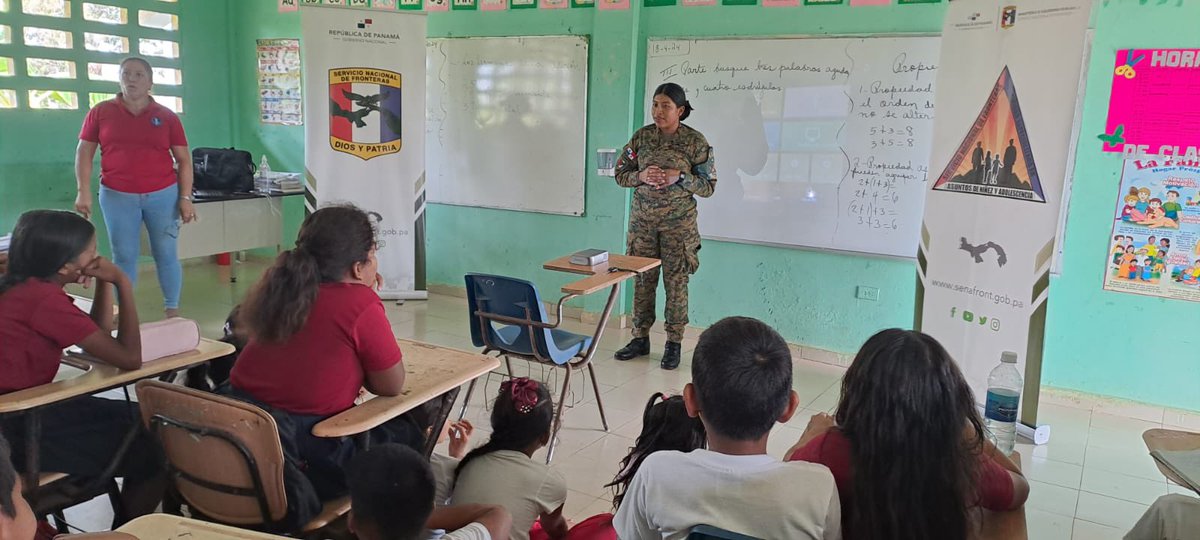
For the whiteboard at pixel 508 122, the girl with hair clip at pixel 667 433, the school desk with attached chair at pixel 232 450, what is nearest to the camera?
the school desk with attached chair at pixel 232 450

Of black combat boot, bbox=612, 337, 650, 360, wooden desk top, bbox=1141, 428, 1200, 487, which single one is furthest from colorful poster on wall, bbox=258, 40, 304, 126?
wooden desk top, bbox=1141, 428, 1200, 487

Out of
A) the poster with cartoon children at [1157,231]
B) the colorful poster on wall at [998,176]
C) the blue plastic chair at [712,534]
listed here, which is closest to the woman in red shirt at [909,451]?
the blue plastic chair at [712,534]

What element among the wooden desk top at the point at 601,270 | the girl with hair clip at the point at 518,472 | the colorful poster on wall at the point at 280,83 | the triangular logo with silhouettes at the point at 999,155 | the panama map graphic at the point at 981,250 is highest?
the colorful poster on wall at the point at 280,83

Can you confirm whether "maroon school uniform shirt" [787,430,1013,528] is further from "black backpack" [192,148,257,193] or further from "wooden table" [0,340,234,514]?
"black backpack" [192,148,257,193]

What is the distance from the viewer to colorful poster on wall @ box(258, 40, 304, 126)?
6613 mm

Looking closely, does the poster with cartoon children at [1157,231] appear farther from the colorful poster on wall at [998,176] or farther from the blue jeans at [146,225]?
the blue jeans at [146,225]

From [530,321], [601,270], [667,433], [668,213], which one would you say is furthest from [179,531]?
[668,213]

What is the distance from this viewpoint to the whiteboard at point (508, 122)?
539 cm

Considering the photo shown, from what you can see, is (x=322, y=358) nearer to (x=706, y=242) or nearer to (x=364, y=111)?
(x=706, y=242)

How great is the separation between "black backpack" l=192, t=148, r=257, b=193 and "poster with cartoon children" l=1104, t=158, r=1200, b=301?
18.0ft

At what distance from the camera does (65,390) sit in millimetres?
1919

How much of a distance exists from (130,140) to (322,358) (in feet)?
11.0

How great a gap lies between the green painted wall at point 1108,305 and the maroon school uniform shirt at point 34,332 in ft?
13.2

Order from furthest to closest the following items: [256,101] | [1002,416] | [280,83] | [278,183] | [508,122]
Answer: [256,101] → [280,83] → [278,183] → [508,122] → [1002,416]
